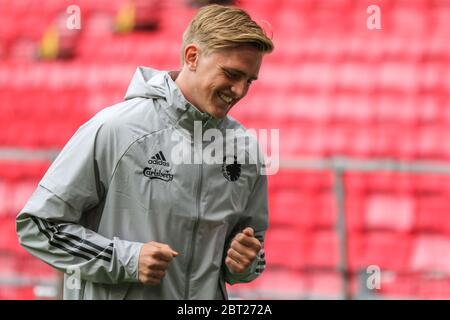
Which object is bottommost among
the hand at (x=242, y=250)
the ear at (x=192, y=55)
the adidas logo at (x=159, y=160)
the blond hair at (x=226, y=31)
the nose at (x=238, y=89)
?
the hand at (x=242, y=250)

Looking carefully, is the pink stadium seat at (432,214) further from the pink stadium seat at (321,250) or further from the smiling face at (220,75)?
the smiling face at (220,75)

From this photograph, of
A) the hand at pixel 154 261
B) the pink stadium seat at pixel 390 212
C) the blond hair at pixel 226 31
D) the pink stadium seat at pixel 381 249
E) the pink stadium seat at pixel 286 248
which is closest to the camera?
the hand at pixel 154 261

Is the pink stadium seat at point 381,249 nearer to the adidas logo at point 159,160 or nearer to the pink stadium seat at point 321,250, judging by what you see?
the pink stadium seat at point 321,250

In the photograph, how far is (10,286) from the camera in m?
5.20

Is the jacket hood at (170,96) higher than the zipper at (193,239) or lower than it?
higher

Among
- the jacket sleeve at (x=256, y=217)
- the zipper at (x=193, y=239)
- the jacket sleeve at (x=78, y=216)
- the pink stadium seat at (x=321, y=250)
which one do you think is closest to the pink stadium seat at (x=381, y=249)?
the pink stadium seat at (x=321, y=250)

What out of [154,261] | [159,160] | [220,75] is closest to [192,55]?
[220,75]

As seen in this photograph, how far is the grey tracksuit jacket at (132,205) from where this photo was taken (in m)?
2.00

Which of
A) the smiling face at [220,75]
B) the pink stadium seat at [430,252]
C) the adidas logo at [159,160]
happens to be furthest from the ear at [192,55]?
the pink stadium seat at [430,252]

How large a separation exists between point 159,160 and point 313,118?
4.88 metres

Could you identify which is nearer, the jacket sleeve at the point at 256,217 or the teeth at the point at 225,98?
the teeth at the point at 225,98

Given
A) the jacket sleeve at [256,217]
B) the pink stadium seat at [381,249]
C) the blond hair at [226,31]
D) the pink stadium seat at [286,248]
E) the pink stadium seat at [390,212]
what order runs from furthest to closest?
the pink stadium seat at [390,212], the pink stadium seat at [286,248], the pink stadium seat at [381,249], the jacket sleeve at [256,217], the blond hair at [226,31]

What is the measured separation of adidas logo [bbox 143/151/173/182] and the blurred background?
253 centimetres

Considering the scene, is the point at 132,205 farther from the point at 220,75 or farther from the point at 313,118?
the point at 313,118
